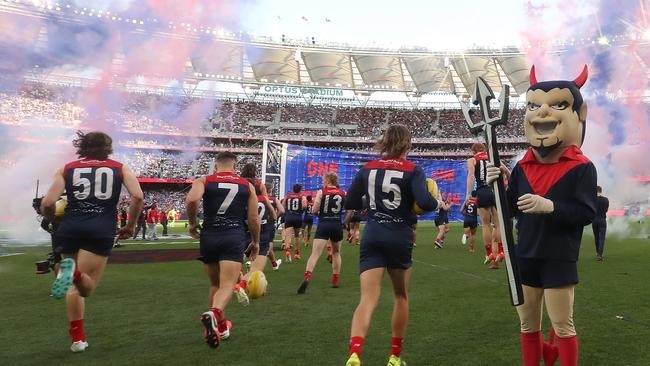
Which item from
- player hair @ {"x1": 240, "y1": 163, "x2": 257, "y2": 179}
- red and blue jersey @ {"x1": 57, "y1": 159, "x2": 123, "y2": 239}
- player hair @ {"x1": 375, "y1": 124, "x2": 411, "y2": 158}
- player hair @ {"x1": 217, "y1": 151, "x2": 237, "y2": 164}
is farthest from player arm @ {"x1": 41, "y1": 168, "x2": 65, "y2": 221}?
player hair @ {"x1": 375, "y1": 124, "x2": 411, "y2": 158}

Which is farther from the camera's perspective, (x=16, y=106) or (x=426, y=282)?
(x=16, y=106)

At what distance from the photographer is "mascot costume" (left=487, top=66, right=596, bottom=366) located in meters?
2.87

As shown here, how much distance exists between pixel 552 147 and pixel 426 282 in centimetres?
541

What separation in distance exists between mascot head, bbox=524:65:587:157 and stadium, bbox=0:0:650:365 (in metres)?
0.12

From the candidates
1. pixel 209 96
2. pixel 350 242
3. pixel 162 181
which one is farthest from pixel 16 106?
pixel 350 242

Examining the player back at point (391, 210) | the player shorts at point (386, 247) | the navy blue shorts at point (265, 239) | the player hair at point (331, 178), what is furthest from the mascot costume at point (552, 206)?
the player hair at point (331, 178)

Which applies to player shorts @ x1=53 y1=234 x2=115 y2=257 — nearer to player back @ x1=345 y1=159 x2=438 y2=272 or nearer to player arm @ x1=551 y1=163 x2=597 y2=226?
player back @ x1=345 y1=159 x2=438 y2=272

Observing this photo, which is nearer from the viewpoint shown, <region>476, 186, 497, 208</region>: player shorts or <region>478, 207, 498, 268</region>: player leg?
<region>476, 186, 497, 208</region>: player shorts

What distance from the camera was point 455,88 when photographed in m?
53.3

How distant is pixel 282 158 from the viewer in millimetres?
22047

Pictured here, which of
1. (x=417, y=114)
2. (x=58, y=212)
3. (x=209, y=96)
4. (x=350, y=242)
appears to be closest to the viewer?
(x=58, y=212)

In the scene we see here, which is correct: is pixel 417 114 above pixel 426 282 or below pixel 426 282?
above

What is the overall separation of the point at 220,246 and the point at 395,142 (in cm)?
199

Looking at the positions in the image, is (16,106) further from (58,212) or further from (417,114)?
(417,114)
